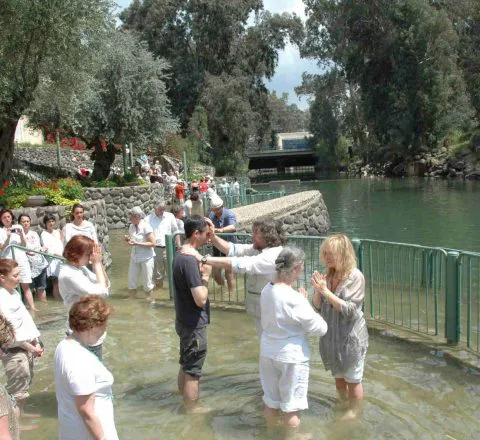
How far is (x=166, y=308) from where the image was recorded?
933 cm

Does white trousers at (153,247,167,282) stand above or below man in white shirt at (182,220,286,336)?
below

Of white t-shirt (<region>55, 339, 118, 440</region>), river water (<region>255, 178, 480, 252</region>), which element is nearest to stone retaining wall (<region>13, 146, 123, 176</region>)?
river water (<region>255, 178, 480, 252</region>)

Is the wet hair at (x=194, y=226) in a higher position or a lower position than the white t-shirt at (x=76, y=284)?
higher

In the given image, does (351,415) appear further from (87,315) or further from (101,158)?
(101,158)

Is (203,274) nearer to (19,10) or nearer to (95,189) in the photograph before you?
(19,10)

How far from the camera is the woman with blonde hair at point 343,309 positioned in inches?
194

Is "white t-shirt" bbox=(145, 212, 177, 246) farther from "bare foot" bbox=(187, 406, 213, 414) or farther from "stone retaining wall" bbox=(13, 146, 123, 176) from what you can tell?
"stone retaining wall" bbox=(13, 146, 123, 176)

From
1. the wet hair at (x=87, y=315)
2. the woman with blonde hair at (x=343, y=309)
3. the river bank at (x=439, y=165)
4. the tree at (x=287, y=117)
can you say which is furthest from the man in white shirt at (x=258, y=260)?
the tree at (x=287, y=117)

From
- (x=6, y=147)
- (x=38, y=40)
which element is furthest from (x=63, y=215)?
(x=6, y=147)

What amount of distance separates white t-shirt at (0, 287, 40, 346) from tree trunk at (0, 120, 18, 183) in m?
10.4

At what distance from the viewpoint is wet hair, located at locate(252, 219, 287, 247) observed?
17.0ft

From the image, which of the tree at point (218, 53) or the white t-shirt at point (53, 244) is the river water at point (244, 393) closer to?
the white t-shirt at point (53, 244)

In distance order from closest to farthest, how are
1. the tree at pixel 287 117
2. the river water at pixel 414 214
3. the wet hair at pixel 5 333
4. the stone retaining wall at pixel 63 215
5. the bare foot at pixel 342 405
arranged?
the wet hair at pixel 5 333 < the bare foot at pixel 342 405 < the stone retaining wall at pixel 63 215 < the river water at pixel 414 214 < the tree at pixel 287 117

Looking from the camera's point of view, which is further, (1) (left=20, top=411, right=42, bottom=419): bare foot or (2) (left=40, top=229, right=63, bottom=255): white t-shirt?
(2) (left=40, top=229, right=63, bottom=255): white t-shirt
